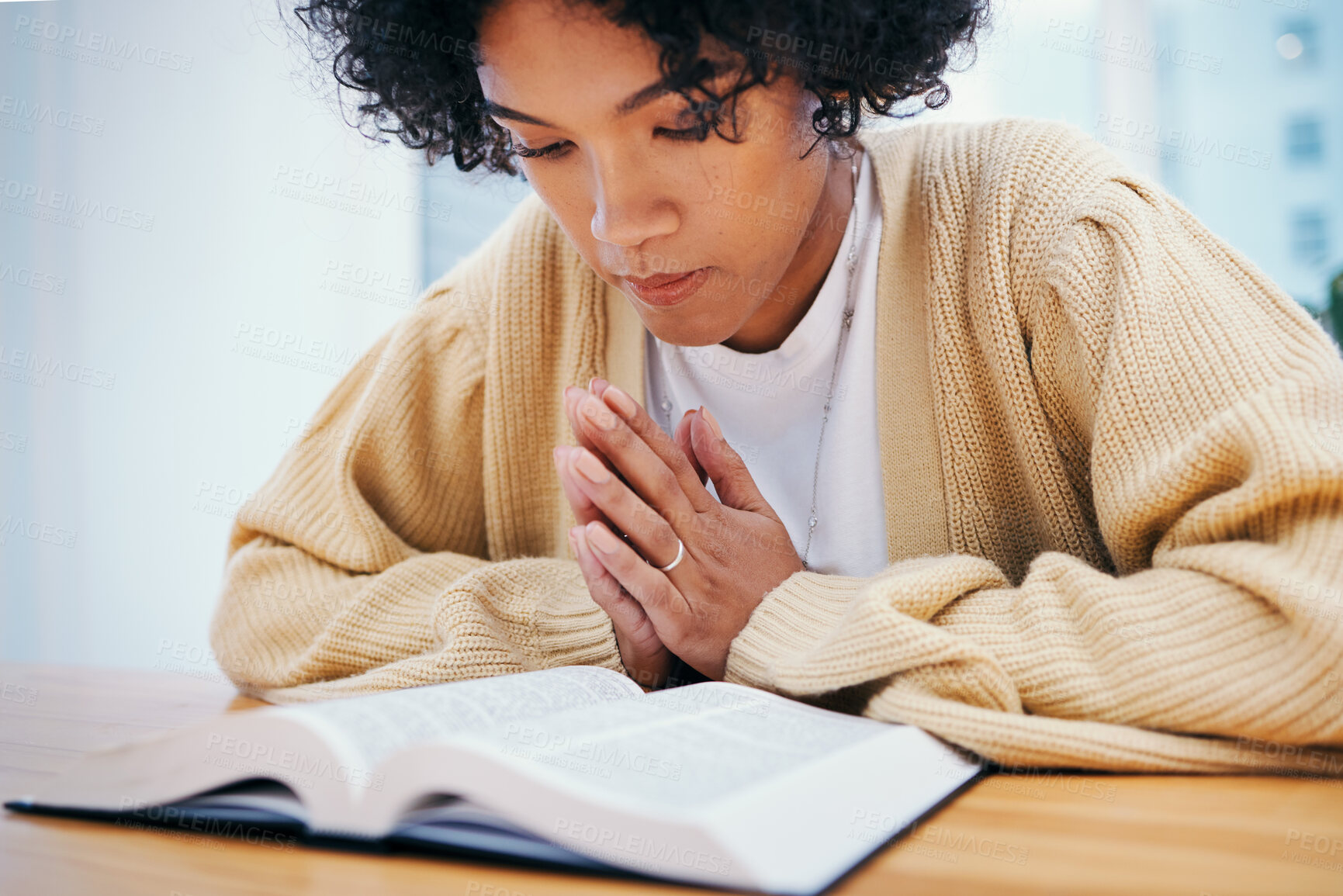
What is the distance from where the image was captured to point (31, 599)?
1.73 metres

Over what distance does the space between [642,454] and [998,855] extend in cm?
43

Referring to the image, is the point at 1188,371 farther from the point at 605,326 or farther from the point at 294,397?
the point at 294,397

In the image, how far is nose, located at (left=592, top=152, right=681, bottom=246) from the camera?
764 mm

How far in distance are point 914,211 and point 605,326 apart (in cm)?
35

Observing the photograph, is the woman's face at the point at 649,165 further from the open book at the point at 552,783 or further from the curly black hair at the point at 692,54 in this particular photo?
the open book at the point at 552,783

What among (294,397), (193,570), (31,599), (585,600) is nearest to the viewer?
(585,600)

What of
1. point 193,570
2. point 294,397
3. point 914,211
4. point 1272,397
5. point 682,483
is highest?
point 914,211

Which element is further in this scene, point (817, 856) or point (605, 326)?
point (605, 326)

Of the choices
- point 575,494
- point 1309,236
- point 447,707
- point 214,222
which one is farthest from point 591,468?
point 1309,236

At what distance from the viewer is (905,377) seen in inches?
37.5

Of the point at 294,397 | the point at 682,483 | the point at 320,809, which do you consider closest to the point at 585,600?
the point at 682,483

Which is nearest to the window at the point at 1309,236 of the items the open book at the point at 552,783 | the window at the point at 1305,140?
the window at the point at 1305,140

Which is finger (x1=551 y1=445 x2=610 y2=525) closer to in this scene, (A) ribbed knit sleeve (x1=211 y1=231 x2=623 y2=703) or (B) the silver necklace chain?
(A) ribbed knit sleeve (x1=211 y1=231 x2=623 y2=703)

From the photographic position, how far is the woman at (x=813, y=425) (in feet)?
1.99
